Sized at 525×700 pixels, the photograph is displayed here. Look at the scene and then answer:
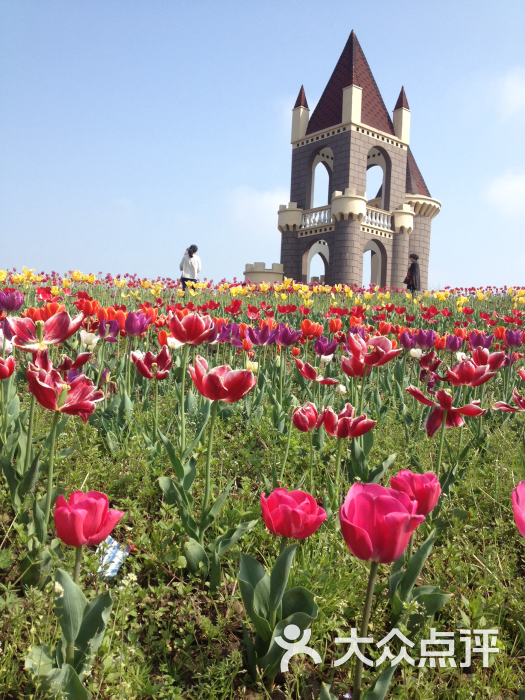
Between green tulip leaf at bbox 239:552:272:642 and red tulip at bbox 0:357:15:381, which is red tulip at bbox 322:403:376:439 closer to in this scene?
green tulip leaf at bbox 239:552:272:642

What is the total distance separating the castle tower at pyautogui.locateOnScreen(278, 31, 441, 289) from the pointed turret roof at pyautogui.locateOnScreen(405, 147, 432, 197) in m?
0.28

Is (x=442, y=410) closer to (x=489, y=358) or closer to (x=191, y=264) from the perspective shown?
(x=489, y=358)

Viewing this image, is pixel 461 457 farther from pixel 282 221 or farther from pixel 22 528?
pixel 282 221

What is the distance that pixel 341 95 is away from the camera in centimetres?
2359

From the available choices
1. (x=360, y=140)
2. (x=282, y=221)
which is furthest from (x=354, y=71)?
(x=282, y=221)

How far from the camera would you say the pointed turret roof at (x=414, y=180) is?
90.7 feet

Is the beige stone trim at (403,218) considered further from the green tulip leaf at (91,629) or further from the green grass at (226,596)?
the green tulip leaf at (91,629)

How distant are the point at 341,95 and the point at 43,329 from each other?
25.5 metres

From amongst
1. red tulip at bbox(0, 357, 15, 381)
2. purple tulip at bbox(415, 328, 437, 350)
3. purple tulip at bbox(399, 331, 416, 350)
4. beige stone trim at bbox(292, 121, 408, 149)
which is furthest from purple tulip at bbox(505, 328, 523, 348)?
beige stone trim at bbox(292, 121, 408, 149)

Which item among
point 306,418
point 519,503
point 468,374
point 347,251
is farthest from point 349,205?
point 519,503

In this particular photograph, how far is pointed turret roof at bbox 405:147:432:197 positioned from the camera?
90.7 ft

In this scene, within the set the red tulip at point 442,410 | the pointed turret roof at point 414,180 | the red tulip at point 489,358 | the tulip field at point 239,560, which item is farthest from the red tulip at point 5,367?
the pointed turret roof at point 414,180

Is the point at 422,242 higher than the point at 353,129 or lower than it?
lower

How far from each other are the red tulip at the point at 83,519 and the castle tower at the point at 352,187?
22229mm
